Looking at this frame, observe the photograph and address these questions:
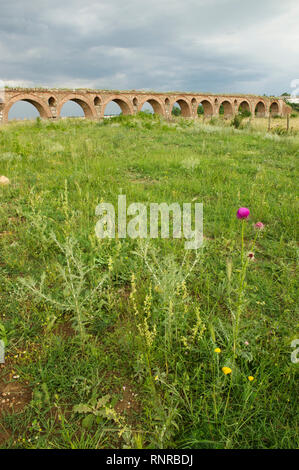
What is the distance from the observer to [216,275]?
2330 mm

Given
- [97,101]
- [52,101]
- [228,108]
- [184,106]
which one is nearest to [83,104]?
[97,101]

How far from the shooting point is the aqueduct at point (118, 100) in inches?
876

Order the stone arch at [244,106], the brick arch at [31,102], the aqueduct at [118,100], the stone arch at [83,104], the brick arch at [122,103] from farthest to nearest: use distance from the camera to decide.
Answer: the stone arch at [244,106], the brick arch at [122,103], the stone arch at [83,104], the aqueduct at [118,100], the brick arch at [31,102]

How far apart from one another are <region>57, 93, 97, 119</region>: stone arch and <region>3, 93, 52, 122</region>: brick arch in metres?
1.12

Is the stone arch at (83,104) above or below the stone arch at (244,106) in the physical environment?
below

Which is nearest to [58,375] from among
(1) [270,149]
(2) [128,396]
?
(2) [128,396]

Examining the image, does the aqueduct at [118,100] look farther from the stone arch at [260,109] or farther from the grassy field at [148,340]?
the grassy field at [148,340]

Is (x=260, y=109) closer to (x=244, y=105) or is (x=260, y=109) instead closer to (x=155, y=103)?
(x=244, y=105)

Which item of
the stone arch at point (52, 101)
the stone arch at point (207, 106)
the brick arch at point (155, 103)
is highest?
the stone arch at point (207, 106)

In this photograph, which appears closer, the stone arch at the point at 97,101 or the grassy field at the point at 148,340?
the grassy field at the point at 148,340

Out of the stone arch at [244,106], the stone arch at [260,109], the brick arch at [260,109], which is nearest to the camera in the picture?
the stone arch at [244,106]

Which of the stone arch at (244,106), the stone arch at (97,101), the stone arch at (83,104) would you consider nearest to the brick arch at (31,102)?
the stone arch at (83,104)

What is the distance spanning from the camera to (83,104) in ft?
89.2

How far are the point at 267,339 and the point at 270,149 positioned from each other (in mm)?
7788
